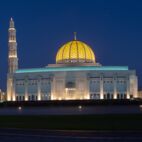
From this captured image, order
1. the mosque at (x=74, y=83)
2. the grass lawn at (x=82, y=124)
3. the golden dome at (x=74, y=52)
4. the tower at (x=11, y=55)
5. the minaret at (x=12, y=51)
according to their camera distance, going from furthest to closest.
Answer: the minaret at (x=12, y=51)
the golden dome at (x=74, y=52)
the tower at (x=11, y=55)
the mosque at (x=74, y=83)
the grass lawn at (x=82, y=124)

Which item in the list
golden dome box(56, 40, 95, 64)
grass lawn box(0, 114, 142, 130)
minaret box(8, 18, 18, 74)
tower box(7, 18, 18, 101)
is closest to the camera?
grass lawn box(0, 114, 142, 130)

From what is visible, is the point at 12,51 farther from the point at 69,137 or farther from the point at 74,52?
the point at 69,137

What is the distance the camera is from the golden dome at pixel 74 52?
3332 inches

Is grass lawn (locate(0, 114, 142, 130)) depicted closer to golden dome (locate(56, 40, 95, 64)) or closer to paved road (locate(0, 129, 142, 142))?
paved road (locate(0, 129, 142, 142))

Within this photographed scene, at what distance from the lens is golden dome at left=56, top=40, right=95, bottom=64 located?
84.6m

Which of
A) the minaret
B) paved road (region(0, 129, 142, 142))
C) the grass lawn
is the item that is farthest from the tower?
paved road (region(0, 129, 142, 142))

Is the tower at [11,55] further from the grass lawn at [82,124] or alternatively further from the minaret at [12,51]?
the grass lawn at [82,124]

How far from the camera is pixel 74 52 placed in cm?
8462

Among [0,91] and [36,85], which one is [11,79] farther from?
[0,91]

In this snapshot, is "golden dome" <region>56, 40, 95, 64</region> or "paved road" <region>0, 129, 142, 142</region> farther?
"golden dome" <region>56, 40, 95, 64</region>

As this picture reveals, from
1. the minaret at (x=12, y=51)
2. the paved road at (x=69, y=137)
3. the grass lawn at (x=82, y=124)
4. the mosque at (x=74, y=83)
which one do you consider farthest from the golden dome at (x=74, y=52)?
the paved road at (x=69, y=137)

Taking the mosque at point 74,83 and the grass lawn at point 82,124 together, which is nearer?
the grass lawn at point 82,124

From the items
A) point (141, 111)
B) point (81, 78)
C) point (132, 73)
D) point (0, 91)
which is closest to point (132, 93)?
point (132, 73)

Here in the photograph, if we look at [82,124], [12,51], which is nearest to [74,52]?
[12,51]
